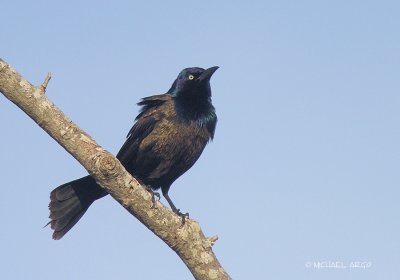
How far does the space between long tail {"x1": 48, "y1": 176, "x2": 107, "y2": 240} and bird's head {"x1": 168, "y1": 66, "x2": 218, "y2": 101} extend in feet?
4.85

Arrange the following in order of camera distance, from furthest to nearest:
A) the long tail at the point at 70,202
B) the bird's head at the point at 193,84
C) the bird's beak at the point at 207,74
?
the bird's beak at the point at 207,74, the bird's head at the point at 193,84, the long tail at the point at 70,202

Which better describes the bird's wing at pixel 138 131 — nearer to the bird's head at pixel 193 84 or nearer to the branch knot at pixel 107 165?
the bird's head at pixel 193 84

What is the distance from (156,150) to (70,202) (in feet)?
3.33

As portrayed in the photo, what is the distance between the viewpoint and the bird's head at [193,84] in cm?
695

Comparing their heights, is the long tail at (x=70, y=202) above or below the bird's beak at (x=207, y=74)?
below

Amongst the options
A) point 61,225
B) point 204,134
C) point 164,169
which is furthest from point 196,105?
point 61,225

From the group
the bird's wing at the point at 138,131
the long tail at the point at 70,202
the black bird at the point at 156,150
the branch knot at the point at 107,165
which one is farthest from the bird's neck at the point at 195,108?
the branch knot at the point at 107,165

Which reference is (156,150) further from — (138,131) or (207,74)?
(207,74)

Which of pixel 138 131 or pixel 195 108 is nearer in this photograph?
pixel 138 131

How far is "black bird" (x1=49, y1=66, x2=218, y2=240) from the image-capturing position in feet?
20.0

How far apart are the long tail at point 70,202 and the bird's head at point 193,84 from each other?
148cm

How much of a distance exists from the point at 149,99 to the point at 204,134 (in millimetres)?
774

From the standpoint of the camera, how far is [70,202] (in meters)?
6.11

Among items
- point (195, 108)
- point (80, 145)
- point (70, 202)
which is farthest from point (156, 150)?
point (80, 145)
